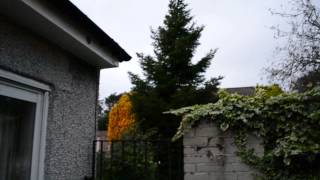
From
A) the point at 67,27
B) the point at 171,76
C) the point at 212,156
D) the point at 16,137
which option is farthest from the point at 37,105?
the point at 171,76

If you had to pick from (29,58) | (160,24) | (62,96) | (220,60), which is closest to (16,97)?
(29,58)

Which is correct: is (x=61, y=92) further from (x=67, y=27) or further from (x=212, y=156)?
(x=212, y=156)

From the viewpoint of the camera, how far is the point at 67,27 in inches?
138

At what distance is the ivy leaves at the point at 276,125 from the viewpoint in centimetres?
466

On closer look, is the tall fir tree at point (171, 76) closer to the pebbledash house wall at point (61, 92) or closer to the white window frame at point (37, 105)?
the pebbledash house wall at point (61, 92)

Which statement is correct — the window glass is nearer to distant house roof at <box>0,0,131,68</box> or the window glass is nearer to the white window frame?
the white window frame

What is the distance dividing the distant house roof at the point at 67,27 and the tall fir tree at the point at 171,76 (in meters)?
7.12

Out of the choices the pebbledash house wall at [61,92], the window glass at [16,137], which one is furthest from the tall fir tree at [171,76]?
the window glass at [16,137]

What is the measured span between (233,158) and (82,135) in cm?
184

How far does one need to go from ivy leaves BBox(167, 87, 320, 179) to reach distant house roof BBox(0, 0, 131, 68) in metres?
1.46

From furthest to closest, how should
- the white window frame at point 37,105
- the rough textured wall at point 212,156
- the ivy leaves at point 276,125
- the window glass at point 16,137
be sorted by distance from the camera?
the rough textured wall at point 212,156 < the ivy leaves at point 276,125 < the white window frame at point 37,105 < the window glass at point 16,137

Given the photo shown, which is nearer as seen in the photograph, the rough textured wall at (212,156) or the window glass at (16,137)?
the window glass at (16,137)

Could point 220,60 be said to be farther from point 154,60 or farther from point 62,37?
point 62,37

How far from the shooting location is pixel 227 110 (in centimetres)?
512
